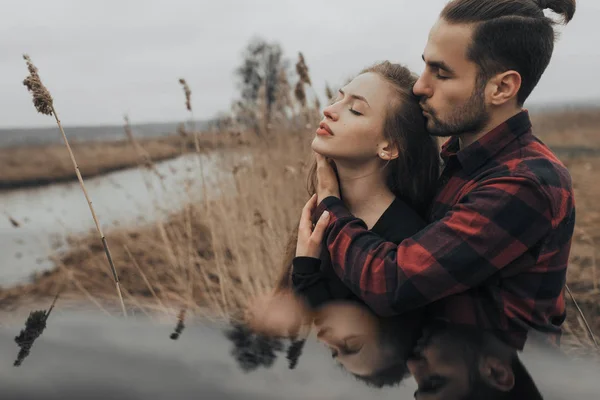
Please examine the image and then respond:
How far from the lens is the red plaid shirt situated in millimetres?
1166

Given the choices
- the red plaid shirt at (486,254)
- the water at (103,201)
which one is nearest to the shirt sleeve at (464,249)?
the red plaid shirt at (486,254)

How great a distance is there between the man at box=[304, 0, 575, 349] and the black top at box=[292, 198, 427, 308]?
67mm

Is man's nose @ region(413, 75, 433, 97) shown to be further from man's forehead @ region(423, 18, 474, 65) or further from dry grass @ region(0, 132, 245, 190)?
dry grass @ region(0, 132, 245, 190)

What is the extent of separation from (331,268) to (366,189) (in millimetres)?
240

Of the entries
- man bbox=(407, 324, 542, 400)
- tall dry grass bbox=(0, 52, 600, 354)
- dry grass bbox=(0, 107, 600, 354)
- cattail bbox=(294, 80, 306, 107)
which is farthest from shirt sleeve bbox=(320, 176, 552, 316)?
cattail bbox=(294, 80, 306, 107)

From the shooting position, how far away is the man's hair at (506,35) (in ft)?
4.46

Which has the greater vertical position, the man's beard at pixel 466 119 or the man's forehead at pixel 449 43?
the man's forehead at pixel 449 43

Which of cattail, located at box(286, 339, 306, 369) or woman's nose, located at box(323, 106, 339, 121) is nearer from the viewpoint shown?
cattail, located at box(286, 339, 306, 369)

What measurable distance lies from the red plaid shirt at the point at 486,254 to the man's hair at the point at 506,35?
0.20 m

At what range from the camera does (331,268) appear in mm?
1452

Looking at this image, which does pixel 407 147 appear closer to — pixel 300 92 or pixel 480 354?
pixel 480 354

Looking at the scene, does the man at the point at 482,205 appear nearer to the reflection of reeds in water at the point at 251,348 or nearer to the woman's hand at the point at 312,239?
the woman's hand at the point at 312,239

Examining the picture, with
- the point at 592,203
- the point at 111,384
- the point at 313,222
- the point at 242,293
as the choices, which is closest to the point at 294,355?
the point at 111,384

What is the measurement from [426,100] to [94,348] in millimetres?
1132
